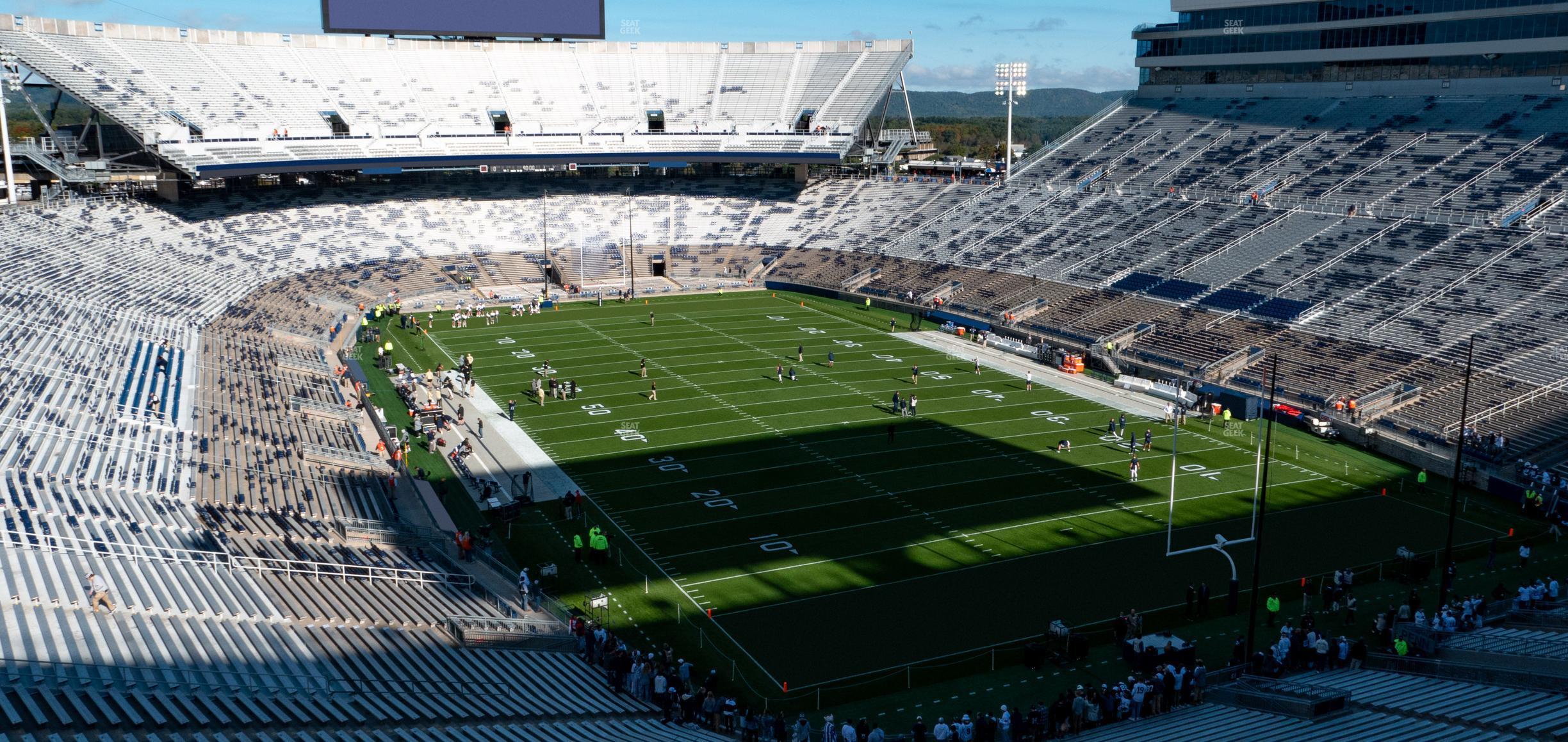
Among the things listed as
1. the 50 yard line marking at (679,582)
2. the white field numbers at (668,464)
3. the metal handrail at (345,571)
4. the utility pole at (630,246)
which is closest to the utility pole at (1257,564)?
the 50 yard line marking at (679,582)

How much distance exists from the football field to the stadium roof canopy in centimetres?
2446

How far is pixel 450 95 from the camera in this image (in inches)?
2640

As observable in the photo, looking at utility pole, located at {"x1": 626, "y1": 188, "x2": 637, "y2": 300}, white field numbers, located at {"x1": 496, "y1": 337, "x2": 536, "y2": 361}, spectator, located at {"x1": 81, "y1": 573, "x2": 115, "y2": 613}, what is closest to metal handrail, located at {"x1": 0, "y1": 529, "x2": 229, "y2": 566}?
spectator, located at {"x1": 81, "y1": 573, "x2": 115, "y2": 613}

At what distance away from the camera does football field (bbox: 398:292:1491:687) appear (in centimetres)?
2103

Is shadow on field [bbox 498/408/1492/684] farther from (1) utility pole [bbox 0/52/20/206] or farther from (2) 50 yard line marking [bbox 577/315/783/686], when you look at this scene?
(1) utility pole [bbox 0/52/20/206]

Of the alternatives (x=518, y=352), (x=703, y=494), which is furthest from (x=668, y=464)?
(x=518, y=352)

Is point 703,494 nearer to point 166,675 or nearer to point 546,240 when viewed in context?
point 166,675

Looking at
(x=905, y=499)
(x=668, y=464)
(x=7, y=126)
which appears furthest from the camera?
(x=7, y=126)

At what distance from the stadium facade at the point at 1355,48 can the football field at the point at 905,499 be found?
27630 millimetres

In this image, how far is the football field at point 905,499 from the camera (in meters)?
21.0

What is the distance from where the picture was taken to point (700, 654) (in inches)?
758

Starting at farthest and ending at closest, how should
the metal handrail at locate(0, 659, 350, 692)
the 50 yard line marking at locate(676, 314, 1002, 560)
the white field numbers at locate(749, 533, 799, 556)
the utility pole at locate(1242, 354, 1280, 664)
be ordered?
1. the 50 yard line marking at locate(676, 314, 1002, 560)
2. the white field numbers at locate(749, 533, 799, 556)
3. the utility pole at locate(1242, 354, 1280, 664)
4. the metal handrail at locate(0, 659, 350, 692)

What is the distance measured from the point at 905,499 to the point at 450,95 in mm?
49116

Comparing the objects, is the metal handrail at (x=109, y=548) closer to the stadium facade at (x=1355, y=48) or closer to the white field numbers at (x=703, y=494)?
the white field numbers at (x=703, y=494)
